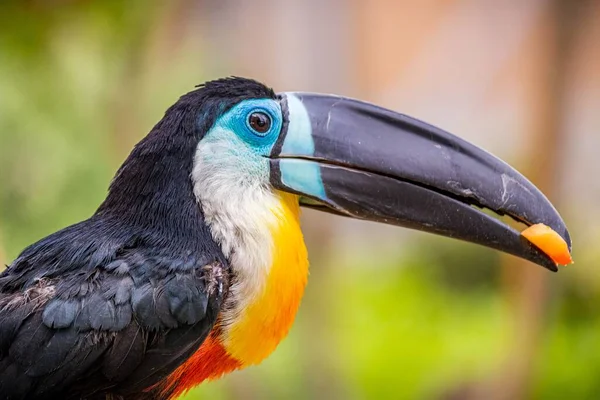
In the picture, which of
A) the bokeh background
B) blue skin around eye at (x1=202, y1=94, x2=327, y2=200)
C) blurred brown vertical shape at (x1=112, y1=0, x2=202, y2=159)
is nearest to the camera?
blue skin around eye at (x1=202, y1=94, x2=327, y2=200)

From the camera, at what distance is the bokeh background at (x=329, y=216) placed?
4.30 metres

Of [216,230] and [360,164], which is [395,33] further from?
[216,230]

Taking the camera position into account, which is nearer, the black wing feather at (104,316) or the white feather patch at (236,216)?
the black wing feather at (104,316)

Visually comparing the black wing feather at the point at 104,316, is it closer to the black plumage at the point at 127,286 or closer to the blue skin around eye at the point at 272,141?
the black plumage at the point at 127,286

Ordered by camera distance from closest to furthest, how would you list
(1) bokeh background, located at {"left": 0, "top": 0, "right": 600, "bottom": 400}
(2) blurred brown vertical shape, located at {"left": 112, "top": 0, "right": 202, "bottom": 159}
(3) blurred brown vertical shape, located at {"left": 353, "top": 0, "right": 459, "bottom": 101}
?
(1) bokeh background, located at {"left": 0, "top": 0, "right": 600, "bottom": 400}
(2) blurred brown vertical shape, located at {"left": 112, "top": 0, "right": 202, "bottom": 159}
(3) blurred brown vertical shape, located at {"left": 353, "top": 0, "right": 459, "bottom": 101}

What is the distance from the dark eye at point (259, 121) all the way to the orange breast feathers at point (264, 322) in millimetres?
203

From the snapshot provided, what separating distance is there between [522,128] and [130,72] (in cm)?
339

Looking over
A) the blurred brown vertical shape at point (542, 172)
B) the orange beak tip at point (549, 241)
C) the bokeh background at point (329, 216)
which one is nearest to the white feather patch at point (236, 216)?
the orange beak tip at point (549, 241)

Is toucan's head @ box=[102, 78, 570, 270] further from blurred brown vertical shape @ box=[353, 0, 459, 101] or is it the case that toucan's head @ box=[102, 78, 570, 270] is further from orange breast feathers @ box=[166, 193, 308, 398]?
blurred brown vertical shape @ box=[353, 0, 459, 101]

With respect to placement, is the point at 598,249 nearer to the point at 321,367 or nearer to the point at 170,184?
the point at 321,367

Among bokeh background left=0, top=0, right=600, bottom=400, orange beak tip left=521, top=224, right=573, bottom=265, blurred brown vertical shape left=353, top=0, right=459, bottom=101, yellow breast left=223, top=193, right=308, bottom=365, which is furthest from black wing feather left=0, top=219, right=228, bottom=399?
blurred brown vertical shape left=353, top=0, right=459, bottom=101

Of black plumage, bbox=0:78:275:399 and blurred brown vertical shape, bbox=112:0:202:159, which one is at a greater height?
blurred brown vertical shape, bbox=112:0:202:159

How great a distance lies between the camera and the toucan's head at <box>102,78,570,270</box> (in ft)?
6.55

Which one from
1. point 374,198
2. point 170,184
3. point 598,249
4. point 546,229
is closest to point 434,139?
point 374,198
